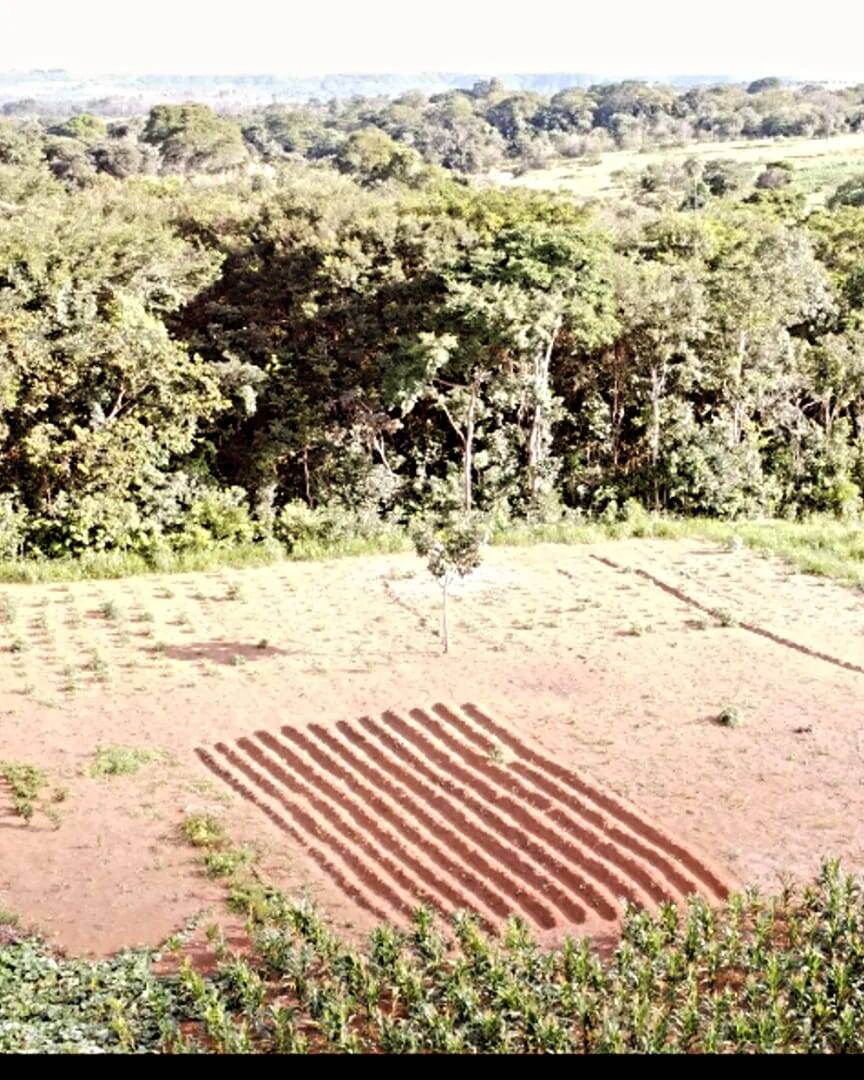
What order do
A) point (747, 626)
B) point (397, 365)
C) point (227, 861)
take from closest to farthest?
point (227, 861) < point (747, 626) < point (397, 365)

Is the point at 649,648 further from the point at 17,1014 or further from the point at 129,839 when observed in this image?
the point at 17,1014

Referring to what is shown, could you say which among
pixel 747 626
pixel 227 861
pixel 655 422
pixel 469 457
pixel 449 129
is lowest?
pixel 747 626

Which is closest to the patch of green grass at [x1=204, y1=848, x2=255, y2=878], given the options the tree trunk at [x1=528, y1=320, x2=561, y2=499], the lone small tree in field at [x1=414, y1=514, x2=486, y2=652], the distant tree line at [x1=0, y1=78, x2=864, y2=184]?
the lone small tree in field at [x1=414, y1=514, x2=486, y2=652]

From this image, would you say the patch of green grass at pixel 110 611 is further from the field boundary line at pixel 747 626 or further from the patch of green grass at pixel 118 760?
the field boundary line at pixel 747 626

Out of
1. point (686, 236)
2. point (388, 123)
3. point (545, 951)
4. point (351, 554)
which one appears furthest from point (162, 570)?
point (388, 123)

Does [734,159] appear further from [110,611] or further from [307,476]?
[110,611]

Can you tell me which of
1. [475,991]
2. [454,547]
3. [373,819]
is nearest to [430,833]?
[373,819]

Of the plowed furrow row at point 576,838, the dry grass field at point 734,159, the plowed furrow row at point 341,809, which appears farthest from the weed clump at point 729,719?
the dry grass field at point 734,159

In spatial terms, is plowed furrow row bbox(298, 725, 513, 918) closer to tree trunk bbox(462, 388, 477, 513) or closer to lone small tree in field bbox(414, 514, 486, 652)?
lone small tree in field bbox(414, 514, 486, 652)
